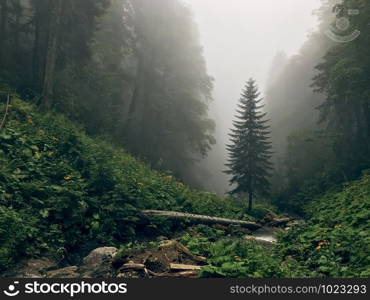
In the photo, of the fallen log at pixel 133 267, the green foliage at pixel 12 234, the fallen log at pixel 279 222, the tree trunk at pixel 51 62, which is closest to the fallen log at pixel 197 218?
the fallen log at pixel 279 222

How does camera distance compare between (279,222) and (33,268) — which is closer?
(33,268)

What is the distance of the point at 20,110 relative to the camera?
1377 cm

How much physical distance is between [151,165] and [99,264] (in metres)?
16.1

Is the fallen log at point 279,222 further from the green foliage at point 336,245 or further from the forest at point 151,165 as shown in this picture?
the green foliage at point 336,245

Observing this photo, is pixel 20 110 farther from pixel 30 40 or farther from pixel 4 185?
pixel 30 40

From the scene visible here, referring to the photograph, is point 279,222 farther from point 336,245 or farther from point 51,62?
point 51,62

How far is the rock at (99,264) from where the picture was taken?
6.77 meters

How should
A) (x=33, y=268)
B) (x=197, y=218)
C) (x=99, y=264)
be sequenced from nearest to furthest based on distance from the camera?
(x=33, y=268), (x=99, y=264), (x=197, y=218)

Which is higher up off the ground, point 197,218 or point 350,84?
point 350,84

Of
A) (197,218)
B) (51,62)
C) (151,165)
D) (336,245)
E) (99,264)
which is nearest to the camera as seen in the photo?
(99,264)

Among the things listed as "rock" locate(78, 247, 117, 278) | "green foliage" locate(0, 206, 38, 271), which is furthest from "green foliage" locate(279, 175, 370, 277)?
"green foliage" locate(0, 206, 38, 271)

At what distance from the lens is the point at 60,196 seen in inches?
365

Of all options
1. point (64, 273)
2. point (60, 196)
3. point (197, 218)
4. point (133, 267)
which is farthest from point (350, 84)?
point (64, 273)

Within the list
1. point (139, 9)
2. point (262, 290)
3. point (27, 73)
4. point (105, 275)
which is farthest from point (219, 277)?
point (139, 9)
